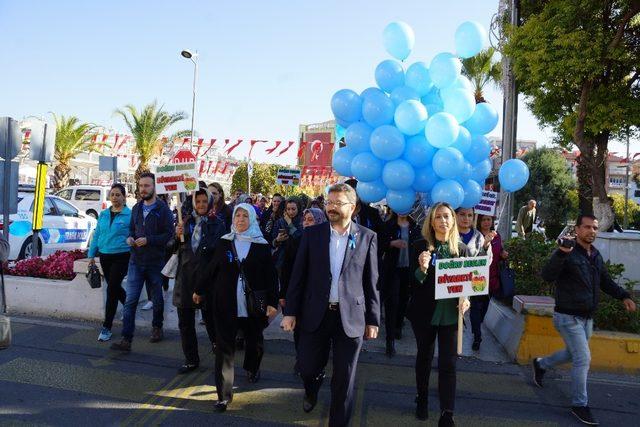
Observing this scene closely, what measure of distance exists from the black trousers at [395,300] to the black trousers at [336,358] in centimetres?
225

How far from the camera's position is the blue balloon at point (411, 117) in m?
5.67

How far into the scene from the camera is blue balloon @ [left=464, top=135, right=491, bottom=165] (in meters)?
6.27

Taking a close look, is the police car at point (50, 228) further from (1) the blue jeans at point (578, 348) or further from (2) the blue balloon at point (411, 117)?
(1) the blue jeans at point (578, 348)

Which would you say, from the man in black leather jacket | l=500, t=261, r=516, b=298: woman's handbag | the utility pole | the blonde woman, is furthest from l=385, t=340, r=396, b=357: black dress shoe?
the utility pole

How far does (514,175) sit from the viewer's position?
6.50m

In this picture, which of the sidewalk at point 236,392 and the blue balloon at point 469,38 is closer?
the sidewalk at point 236,392

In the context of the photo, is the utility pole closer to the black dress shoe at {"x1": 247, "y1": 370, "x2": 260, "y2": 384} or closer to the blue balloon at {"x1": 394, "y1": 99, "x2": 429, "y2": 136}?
the blue balloon at {"x1": 394, "y1": 99, "x2": 429, "y2": 136}

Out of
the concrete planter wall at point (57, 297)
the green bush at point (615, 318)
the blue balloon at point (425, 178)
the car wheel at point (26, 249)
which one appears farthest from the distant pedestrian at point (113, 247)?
the car wheel at point (26, 249)

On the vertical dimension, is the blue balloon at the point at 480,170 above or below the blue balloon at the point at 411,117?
below

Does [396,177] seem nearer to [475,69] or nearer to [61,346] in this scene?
[61,346]

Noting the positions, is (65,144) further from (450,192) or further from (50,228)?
(450,192)

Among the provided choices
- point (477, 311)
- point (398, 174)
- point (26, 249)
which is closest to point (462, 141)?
point (398, 174)

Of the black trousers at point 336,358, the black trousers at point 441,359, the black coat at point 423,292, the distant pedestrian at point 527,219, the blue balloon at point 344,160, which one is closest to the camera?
the black trousers at point 336,358

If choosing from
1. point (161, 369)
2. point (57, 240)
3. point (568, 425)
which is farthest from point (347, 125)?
point (57, 240)
